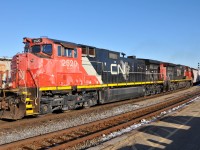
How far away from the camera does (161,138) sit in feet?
25.2

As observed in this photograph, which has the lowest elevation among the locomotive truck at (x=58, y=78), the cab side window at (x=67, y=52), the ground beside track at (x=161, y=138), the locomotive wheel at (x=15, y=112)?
the ground beside track at (x=161, y=138)

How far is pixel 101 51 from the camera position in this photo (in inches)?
698

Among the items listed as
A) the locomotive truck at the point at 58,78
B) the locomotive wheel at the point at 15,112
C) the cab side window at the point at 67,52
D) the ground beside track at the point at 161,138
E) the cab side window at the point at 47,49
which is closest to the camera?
the ground beside track at the point at 161,138

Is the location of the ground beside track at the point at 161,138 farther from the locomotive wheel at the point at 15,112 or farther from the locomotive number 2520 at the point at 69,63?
the locomotive number 2520 at the point at 69,63

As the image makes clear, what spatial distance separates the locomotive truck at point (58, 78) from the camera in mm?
11948

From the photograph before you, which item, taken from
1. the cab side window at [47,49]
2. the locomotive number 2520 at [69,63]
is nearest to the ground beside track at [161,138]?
the locomotive number 2520 at [69,63]

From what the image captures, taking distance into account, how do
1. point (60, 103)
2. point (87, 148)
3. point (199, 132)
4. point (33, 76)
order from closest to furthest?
point (87, 148)
point (199, 132)
point (33, 76)
point (60, 103)

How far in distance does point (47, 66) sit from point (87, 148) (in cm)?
691

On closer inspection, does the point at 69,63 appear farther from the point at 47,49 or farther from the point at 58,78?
the point at 47,49

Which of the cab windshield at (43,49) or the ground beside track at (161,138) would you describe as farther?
the cab windshield at (43,49)

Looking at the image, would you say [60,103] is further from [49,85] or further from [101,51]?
[101,51]

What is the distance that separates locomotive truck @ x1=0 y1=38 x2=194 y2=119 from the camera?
11948mm

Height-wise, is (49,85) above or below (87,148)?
above

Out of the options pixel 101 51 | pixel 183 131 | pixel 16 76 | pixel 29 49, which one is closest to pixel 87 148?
pixel 183 131
